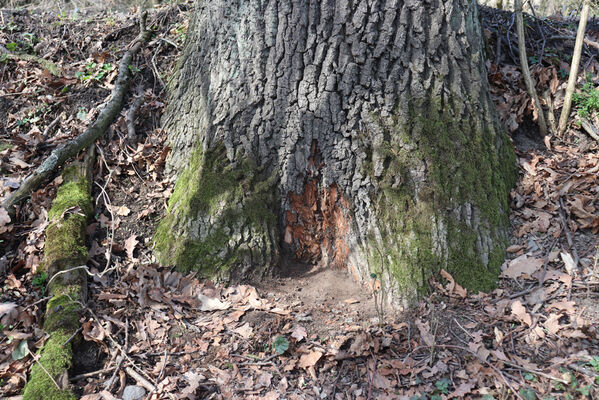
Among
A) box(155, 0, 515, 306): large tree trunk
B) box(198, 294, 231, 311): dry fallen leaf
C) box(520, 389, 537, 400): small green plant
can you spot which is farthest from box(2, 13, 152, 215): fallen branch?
box(520, 389, 537, 400): small green plant

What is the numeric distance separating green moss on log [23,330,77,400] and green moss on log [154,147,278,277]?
94cm

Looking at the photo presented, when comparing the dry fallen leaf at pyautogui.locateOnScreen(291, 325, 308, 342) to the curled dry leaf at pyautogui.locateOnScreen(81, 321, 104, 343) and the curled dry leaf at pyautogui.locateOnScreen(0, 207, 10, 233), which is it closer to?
the curled dry leaf at pyautogui.locateOnScreen(81, 321, 104, 343)

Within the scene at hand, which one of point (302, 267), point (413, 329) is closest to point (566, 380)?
point (413, 329)

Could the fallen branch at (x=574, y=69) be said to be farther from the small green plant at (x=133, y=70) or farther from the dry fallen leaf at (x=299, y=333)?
the small green plant at (x=133, y=70)

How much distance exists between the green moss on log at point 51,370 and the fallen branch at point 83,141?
4.92 feet

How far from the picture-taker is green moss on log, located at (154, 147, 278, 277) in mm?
3428

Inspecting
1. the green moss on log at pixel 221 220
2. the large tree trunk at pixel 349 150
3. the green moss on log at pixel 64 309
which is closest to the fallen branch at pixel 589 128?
the large tree trunk at pixel 349 150

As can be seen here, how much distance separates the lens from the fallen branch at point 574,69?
387cm

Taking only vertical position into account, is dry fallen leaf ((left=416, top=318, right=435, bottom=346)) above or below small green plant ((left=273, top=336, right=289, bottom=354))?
above

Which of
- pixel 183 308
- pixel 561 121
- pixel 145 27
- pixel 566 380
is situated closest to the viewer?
pixel 566 380

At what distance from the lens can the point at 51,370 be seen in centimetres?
265

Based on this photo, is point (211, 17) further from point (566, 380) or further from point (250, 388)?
point (566, 380)

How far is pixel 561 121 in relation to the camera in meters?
4.11

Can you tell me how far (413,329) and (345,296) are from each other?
0.62 metres
